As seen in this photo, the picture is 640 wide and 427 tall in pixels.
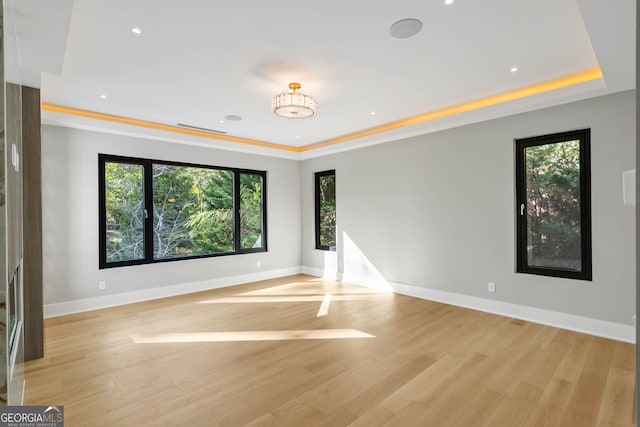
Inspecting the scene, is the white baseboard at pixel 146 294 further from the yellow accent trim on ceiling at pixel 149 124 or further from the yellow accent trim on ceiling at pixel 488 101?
the yellow accent trim on ceiling at pixel 488 101

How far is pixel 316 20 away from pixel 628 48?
2.47m

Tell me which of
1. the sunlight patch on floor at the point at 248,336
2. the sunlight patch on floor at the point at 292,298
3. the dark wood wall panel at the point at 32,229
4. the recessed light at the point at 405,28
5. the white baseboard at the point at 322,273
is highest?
the recessed light at the point at 405,28

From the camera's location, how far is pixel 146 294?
4953 millimetres

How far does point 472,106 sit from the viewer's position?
4.25m

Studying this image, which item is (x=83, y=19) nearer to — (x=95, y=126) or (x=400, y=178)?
(x=95, y=126)

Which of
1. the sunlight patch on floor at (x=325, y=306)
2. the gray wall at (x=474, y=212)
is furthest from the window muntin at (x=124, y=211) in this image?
the gray wall at (x=474, y=212)

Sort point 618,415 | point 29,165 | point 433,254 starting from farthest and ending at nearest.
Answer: point 433,254 → point 29,165 → point 618,415

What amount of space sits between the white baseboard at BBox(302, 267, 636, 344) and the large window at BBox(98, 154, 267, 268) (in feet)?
10.5

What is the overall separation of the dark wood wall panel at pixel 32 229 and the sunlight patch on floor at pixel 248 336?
847 millimetres

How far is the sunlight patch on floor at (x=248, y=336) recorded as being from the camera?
3361mm

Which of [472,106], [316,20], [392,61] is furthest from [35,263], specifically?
[472,106]

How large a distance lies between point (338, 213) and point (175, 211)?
306 cm

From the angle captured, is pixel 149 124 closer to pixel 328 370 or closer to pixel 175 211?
pixel 175 211

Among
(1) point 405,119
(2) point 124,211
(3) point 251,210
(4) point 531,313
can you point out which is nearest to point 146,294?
(2) point 124,211
